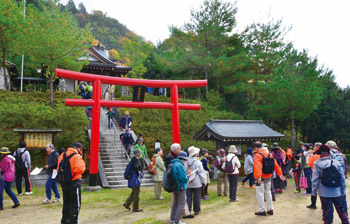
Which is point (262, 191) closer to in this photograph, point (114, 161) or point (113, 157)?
point (114, 161)

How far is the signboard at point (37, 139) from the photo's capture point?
10.4 meters

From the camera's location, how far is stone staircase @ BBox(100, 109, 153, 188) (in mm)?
10828

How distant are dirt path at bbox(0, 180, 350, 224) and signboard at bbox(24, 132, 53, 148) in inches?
95.7

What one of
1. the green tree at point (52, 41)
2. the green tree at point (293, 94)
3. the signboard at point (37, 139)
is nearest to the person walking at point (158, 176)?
the signboard at point (37, 139)

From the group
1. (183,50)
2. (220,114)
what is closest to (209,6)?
(183,50)

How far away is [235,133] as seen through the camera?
40.8 ft

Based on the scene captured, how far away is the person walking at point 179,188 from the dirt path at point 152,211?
1.71ft

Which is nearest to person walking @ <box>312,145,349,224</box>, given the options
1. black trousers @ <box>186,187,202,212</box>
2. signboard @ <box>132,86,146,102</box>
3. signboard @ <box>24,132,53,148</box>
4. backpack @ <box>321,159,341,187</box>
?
backpack @ <box>321,159,341,187</box>

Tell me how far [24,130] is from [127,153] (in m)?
4.44

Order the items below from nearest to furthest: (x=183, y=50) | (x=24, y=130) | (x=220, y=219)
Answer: (x=220, y=219), (x=24, y=130), (x=183, y=50)

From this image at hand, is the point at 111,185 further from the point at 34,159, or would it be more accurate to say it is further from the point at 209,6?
the point at 209,6

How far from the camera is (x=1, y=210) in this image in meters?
6.73

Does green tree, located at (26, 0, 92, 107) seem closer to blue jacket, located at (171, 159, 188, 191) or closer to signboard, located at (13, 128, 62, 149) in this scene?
signboard, located at (13, 128, 62, 149)

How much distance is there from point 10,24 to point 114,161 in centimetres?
1181
